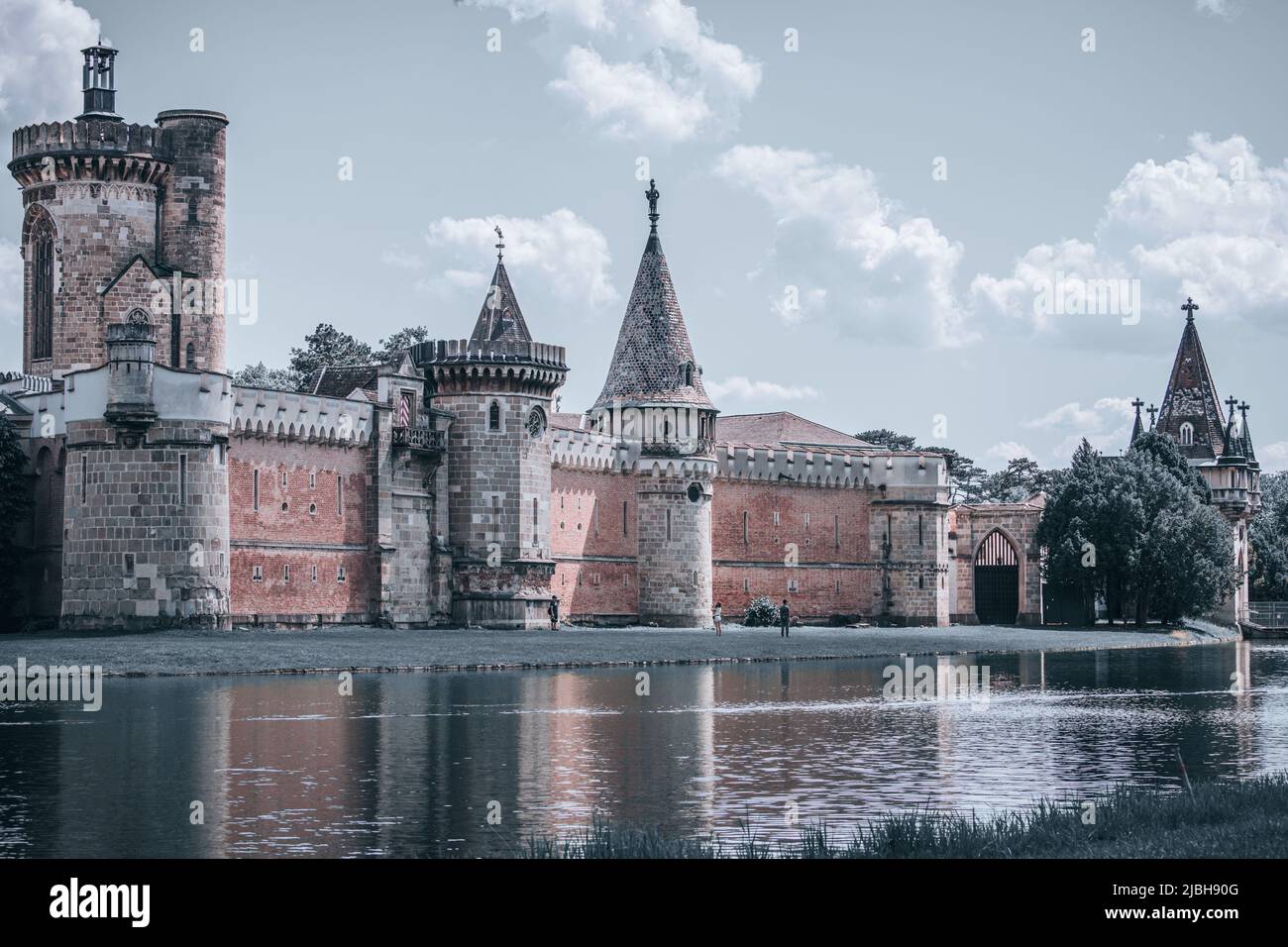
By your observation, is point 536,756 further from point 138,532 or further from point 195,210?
point 195,210

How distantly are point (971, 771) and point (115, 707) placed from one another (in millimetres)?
16082

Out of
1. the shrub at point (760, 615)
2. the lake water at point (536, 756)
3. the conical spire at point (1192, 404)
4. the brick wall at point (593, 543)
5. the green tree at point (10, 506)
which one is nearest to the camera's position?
the lake water at point (536, 756)

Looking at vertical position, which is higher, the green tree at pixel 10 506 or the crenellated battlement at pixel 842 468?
the crenellated battlement at pixel 842 468

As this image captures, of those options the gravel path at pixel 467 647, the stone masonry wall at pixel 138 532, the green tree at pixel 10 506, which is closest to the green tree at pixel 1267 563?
the gravel path at pixel 467 647

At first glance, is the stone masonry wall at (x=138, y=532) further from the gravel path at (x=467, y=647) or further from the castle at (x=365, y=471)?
the gravel path at (x=467, y=647)

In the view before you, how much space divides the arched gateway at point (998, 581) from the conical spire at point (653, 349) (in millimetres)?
20289

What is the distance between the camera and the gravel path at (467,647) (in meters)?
44.0

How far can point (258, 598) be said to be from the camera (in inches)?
2162

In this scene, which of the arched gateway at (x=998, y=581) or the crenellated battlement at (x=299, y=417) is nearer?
the crenellated battlement at (x=299, y=417)

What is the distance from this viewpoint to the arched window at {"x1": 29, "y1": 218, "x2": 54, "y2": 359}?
60.1 metres

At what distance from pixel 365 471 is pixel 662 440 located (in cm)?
1393

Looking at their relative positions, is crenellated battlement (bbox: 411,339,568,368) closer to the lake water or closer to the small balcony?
the small balcony

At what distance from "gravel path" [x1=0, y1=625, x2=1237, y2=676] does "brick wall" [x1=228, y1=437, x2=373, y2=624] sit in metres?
1.50

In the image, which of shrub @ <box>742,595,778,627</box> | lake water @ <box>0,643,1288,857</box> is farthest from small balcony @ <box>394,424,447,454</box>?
lake water @ <box>0,643,1288,857</box>
